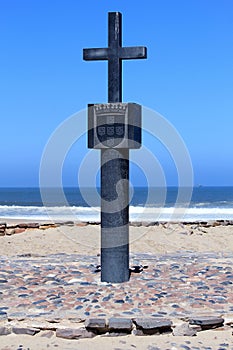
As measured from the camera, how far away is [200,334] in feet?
19.3

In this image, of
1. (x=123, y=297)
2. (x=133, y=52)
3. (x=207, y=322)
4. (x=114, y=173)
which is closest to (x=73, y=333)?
(x=123, y=297)

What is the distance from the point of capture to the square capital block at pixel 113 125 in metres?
7.68

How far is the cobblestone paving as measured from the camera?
20.9ft

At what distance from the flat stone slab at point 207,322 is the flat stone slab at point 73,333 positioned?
1.13 meters

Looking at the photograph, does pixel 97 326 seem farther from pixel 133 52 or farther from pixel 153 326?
pixel 133 52

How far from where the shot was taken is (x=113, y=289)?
747 centimetres

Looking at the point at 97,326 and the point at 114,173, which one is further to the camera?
the point at 114,173

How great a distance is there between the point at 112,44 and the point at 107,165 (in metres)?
1.81

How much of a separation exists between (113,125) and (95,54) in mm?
1173

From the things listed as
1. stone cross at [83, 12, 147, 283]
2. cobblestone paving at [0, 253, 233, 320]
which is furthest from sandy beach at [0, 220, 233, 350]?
stone cross at [83, 12, 147, 283]

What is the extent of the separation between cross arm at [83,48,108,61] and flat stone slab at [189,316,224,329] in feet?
13.2

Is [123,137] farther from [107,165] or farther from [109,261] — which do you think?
[109,261]

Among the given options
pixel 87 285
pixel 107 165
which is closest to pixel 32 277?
pixel 87 285

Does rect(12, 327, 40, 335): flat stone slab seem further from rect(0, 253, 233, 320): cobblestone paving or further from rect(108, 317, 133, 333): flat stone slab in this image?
rect(108, 317, 133, 333): flat stone slab
